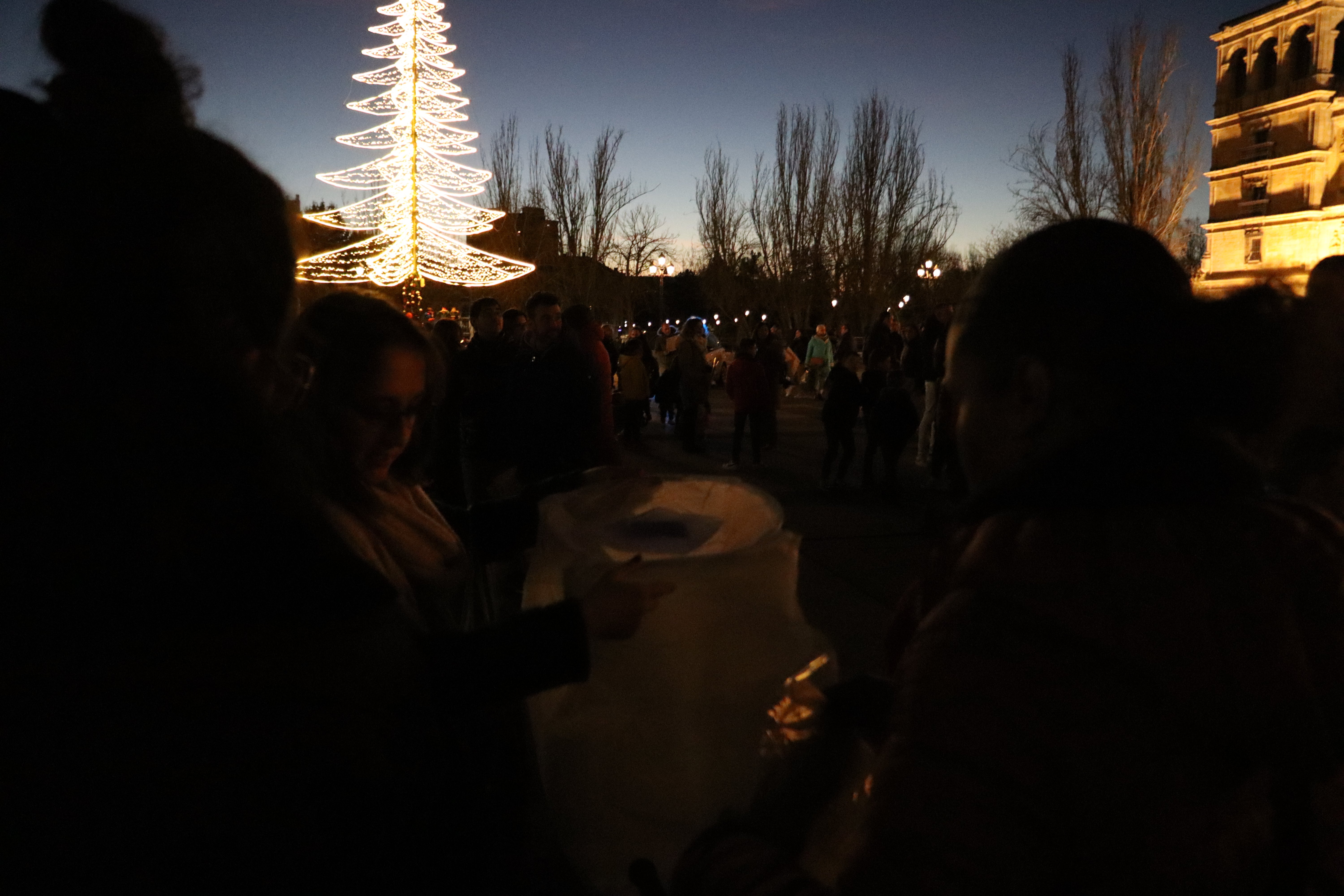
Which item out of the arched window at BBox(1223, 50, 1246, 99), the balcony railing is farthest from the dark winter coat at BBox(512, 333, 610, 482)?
the arched window at BBox(1223, 50, 1246, 99)

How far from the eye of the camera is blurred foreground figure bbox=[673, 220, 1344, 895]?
76 centimetres

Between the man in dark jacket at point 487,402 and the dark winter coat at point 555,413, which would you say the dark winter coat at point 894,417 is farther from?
the dark winter coat at point 555,413

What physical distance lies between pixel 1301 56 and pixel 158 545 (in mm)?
59106

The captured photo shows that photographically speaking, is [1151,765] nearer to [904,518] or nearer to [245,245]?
[245,245]

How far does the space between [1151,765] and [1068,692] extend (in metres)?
0.10

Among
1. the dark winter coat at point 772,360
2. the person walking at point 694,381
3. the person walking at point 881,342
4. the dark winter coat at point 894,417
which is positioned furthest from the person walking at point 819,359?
the dark winter coat at point 894,417

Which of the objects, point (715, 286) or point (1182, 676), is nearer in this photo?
point (1182, 676)

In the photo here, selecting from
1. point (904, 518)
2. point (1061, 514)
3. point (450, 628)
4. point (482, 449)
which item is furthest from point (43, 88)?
point (904, 518)

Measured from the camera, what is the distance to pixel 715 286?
44375mm

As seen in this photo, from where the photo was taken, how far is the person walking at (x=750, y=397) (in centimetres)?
1091

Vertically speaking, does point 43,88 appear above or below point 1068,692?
above

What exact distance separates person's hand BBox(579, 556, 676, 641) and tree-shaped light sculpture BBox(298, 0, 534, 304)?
18653mm

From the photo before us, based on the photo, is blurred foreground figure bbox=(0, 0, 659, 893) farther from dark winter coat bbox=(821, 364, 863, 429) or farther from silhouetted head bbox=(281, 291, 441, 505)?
dark winter coat bbox=(821, 364, 863, 429)

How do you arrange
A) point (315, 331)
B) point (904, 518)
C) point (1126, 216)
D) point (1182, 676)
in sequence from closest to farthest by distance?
point (1182, 676) → point (315, 331) → point (904, 518) → point (1126, 216)
